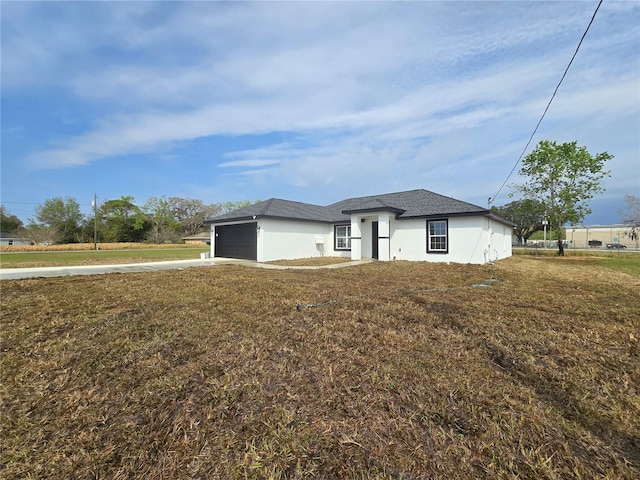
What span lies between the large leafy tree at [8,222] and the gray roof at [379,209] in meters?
61.2

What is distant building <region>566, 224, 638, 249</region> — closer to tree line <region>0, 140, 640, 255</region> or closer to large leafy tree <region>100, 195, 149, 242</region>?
tree line <region>0, 140, 640, 255</region>

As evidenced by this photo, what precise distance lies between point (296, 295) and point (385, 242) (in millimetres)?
9622

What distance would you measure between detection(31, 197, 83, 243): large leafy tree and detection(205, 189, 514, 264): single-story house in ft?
129

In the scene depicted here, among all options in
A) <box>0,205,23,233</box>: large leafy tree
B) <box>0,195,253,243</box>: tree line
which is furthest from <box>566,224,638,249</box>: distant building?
<box>0,205,23,233</box>: large leafy tree

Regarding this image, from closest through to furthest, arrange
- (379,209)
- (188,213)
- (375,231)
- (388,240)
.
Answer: (379,209) < (388,240) < (375,231) < (188,213)

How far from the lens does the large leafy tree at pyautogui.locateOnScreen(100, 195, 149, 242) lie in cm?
4669

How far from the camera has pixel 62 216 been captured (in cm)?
4672

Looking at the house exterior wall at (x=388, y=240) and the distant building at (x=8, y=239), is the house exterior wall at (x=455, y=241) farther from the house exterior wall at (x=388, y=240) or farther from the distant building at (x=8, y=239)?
the distant building at (x=8, y=239)

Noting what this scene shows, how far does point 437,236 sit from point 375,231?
3477 mm

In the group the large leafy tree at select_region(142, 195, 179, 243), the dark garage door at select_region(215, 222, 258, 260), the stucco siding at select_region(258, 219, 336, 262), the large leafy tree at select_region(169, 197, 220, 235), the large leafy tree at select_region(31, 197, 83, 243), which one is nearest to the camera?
the stucco siding at select_region(258, 219, 336, 262)

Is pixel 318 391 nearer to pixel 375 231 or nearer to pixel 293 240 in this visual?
pixel 375 231

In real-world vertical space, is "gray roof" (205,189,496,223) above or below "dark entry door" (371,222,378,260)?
above

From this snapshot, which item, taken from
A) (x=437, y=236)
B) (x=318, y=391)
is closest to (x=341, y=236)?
(x=437, y=236)

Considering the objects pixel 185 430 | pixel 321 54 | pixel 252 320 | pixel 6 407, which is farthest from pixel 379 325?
pixel 321 54
